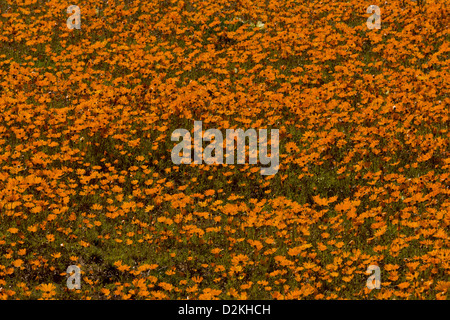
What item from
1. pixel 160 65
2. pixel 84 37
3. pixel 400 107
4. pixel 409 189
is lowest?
pixel 409 189

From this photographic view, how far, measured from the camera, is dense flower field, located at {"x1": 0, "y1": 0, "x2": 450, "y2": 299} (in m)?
6.45

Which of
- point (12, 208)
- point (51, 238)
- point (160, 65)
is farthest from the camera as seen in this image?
point (160, 65)

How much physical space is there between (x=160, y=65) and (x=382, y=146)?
14.8 feet

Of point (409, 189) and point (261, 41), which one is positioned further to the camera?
point (261, 41)

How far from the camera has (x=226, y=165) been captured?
8.36 meters

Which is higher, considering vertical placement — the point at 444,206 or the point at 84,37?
the point at 84,37

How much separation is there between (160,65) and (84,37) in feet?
8.59

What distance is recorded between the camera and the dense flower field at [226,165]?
6445 millimetres

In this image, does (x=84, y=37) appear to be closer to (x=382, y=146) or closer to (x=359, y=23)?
(x=359, y=23)

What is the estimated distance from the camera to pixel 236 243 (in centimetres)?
694

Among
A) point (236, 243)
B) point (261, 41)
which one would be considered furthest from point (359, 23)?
point (236, 243)

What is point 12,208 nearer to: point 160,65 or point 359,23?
point 160,65
